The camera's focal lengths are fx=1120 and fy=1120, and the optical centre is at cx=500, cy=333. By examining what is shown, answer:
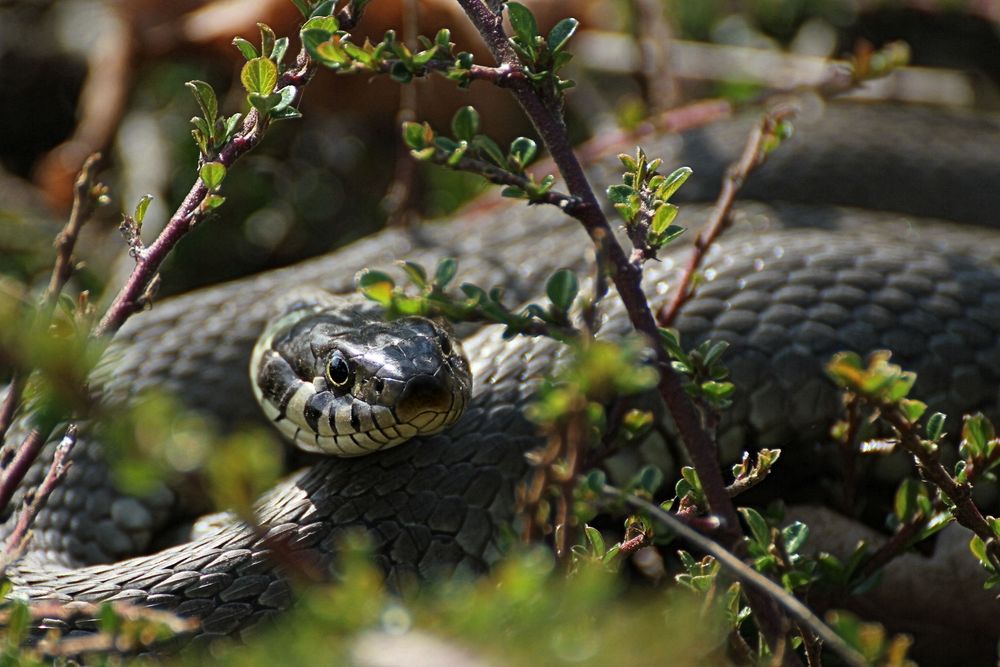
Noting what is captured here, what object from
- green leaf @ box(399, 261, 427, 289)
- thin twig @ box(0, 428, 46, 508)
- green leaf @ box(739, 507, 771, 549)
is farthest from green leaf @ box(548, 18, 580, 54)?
thin twig @ box(0, 428, 46, 508)

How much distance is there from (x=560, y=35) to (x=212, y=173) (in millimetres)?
844

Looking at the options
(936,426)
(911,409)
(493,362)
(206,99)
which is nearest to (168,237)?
(206,99)

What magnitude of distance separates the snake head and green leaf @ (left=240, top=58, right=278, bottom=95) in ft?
2.77

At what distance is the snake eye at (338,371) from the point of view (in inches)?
125

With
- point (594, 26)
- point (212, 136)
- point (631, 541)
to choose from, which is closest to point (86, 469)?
point (212, 136)

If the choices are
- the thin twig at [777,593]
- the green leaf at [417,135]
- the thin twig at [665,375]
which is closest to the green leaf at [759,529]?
the thin twig at [665,375]

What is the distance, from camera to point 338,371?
126 inches

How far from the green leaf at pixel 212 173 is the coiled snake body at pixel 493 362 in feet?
2.71

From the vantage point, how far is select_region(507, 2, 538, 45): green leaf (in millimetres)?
2404

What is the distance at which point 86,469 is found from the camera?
4.07 metres

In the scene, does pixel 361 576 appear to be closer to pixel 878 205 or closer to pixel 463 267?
pixel 463 267

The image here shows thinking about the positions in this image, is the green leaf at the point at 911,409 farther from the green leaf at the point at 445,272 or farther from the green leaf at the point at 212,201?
Result: the green leaf at the point at 212,201

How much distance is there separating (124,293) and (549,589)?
1351 mm

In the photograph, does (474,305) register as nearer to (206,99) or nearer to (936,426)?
(206,99)
